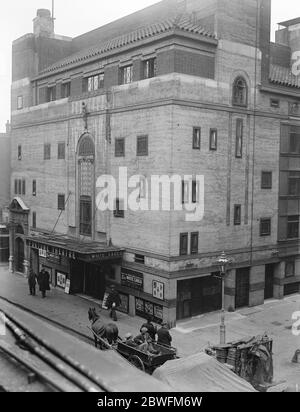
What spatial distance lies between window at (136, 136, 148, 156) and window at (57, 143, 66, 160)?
8.85 metres

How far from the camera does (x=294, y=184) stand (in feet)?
110

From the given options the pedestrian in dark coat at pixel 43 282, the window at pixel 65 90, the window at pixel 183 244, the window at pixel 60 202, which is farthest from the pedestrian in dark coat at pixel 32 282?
the window at pixel 65 90

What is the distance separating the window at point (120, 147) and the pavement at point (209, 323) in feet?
30.4

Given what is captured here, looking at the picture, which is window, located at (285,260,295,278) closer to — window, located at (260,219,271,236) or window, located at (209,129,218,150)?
window, located at (260,219,271,236)

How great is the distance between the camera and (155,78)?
2727 cm

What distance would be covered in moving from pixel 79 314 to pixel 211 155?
11.7m

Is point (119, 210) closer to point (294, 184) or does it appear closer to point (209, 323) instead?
point (209, 323)

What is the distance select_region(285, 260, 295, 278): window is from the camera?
3331 cm

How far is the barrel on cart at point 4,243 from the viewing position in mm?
43719

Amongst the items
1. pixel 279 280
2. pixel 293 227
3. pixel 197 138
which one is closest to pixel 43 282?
pixel 197 138

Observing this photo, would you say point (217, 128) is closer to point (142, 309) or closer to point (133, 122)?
point (133, 122)

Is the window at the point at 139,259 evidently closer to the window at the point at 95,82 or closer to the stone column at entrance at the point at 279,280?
the stone column at entrance at the point at 279,280

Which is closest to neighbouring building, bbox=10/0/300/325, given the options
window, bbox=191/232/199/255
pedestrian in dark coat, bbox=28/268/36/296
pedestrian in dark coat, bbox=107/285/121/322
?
window, bbox=191/232/199/255
